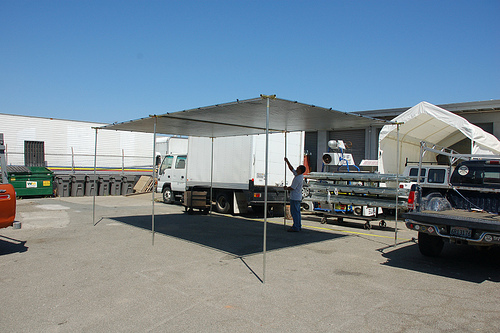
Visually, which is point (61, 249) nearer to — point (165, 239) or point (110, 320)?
point (165, 239)

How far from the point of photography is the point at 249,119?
8602mm

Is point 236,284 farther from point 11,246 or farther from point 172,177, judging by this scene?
point 172,177

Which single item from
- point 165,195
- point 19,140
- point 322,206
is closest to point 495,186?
point 322,206

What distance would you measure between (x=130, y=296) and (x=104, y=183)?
735 inches

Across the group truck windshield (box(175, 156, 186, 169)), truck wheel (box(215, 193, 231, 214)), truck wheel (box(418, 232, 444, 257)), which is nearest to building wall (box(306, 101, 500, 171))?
truck windshield (box(175, 156, 186, 169))

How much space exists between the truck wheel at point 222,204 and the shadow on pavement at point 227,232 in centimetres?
74

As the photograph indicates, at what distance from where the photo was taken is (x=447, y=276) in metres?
6.16

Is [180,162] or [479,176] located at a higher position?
[180,162]

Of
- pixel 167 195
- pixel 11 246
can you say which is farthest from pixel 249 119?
pixel 167 195

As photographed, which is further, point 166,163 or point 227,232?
point 166,163

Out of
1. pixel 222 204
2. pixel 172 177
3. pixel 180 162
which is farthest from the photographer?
pixel 172 177

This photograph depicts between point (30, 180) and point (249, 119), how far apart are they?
1534 centimetres

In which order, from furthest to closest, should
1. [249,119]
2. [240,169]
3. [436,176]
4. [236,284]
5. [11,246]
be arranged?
[240,169], [436,176], [249,119], [11,246], [236,284]

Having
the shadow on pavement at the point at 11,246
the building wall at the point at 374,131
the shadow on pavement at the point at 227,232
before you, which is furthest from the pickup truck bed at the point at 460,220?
the building wall at the point at 374,131
